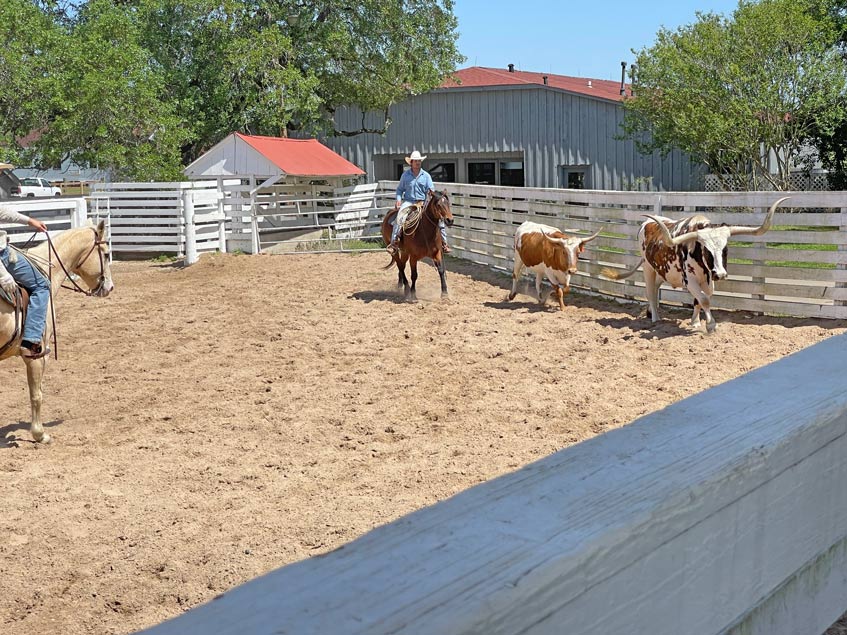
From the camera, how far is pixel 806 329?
1007cm

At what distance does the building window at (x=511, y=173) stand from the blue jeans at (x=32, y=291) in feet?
79.1

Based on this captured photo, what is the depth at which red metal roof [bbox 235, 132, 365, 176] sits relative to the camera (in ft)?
70.7

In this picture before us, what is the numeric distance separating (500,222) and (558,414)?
9912mm

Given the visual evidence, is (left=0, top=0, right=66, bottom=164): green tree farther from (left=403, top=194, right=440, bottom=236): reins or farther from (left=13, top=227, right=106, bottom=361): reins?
(left=13, top=227, right=106, bottom=361): reins

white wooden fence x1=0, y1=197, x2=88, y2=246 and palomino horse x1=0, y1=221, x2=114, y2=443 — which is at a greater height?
white wooden fence x1=0, y1=197, x2=88, y2=246

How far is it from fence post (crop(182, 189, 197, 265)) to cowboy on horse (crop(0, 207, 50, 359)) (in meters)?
11.9

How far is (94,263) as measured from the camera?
325 inches

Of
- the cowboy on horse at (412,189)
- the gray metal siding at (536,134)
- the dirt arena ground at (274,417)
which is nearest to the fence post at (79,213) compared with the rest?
the dirt arena ground at (274,417)

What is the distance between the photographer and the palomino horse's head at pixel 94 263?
8.19m

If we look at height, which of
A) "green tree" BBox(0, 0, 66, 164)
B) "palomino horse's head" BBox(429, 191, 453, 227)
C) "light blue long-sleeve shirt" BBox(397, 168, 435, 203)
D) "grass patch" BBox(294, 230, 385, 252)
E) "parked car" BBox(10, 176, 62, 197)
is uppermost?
"green tree" BBox(0, 0, 66, 164)

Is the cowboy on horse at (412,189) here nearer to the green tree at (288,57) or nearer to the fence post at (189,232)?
the fence post at (189,232)

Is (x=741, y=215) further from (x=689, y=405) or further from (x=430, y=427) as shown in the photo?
(x=689, y=405)

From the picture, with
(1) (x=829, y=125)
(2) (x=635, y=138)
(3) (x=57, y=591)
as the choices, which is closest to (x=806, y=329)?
(3) (x=57, y=591)

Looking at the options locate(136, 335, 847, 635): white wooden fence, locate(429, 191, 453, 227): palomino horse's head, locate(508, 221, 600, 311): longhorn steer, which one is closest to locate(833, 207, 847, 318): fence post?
locate(508, 221, 600, 311): longhorn steer
